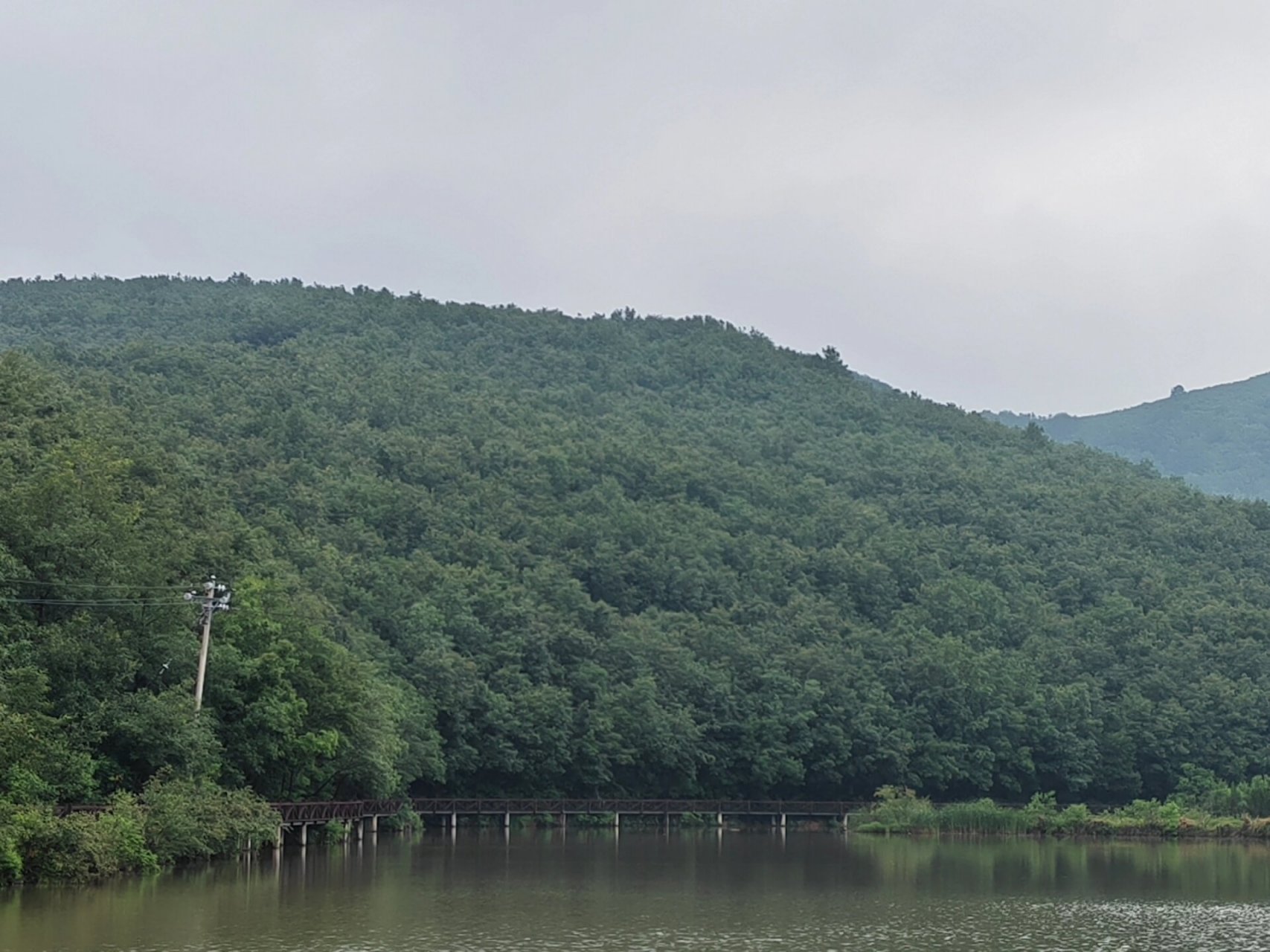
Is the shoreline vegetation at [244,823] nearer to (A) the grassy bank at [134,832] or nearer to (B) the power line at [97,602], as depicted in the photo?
(A) the grassy bank at [134,832]

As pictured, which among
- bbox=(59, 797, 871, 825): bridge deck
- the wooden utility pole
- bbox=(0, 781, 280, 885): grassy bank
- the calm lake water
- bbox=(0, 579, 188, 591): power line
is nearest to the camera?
the calm lake water

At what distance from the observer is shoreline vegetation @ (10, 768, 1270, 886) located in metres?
36.0

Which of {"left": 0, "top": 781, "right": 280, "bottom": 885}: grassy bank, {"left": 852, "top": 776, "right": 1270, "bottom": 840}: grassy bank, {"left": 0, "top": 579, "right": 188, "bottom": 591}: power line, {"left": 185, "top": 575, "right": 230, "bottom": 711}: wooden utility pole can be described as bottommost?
{"left": 852, "top": 776, "right": 1270, "bottom": 840}: grassy bank

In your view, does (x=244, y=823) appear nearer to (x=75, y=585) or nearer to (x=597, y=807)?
(x=75, y=585)

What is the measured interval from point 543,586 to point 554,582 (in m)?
0.89

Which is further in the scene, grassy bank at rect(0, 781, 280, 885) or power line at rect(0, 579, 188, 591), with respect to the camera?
power line at rect(0, 579, 188, 591)

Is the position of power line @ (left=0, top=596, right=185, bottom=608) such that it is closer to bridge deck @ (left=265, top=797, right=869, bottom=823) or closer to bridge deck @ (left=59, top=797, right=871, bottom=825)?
bridge deck @ (left=59, top=797, right=871, bottom=825)

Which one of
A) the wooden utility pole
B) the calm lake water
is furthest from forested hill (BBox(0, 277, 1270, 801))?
the calm lake water

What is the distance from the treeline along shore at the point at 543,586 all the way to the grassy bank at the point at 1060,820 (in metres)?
1.64

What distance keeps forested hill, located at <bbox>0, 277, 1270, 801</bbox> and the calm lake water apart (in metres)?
6.12

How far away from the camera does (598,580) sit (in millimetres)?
99562

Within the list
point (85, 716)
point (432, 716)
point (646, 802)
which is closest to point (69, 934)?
point (85, 716)

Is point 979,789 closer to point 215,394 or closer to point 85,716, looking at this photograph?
point 215,394

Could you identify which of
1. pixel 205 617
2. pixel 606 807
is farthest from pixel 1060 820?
pixel 205 617
